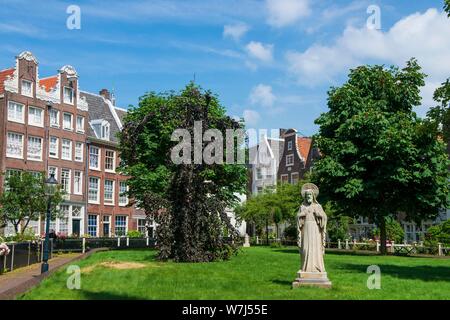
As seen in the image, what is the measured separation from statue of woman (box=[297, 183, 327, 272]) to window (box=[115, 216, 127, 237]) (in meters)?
46.2

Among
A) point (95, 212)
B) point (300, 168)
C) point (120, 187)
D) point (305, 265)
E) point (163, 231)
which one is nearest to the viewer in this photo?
point (305, 265)

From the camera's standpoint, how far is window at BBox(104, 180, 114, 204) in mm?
58344

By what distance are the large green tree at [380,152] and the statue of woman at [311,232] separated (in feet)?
69.6

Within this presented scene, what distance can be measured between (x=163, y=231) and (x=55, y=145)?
3046cm

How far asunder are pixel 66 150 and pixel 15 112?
22.2 ft

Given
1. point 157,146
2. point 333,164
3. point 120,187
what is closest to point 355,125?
point 333,164

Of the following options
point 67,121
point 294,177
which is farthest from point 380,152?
point 294,177

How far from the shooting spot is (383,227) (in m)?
37.9

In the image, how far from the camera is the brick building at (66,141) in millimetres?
48250

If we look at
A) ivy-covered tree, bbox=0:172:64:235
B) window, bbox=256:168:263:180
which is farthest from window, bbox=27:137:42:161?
window, bbox=256:168:263:180

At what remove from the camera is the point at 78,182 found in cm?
5516

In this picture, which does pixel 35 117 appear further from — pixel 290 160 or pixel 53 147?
pixel 290 160

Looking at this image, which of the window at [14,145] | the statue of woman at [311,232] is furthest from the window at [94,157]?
the statue of woman at [311,232]
